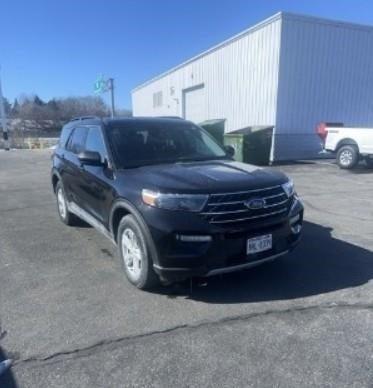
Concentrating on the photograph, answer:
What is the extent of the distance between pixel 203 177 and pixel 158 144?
120 centimetres

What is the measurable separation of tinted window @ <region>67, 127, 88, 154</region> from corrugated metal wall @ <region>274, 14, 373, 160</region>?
12147 mm

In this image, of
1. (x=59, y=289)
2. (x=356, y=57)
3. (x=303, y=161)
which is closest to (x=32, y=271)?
(x=59, y=289)

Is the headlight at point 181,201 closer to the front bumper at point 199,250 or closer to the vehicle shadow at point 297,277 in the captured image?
the front bumper at point 199,250

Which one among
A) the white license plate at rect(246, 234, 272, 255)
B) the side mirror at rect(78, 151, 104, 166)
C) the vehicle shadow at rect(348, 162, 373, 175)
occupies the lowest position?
the vehicle shadow at rect(348, 162, 373, 175)

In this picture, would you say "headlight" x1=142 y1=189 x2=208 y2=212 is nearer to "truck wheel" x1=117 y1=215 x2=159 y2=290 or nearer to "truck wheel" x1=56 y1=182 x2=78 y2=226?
"truck wheel" x1=117 y1=215 x2=159 y2=290

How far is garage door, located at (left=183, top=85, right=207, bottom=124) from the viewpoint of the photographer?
74.6ft

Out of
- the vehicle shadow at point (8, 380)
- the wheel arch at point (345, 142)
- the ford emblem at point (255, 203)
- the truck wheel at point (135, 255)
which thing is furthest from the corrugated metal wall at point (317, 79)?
the vehicle shadow at point (8, 380)

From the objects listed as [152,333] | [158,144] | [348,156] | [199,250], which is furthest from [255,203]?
[348,156]

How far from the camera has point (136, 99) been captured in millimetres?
37875

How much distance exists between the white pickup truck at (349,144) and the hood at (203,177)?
1004 centimetres

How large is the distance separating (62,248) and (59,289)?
4.43 ft

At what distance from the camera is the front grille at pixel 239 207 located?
327 centimetres

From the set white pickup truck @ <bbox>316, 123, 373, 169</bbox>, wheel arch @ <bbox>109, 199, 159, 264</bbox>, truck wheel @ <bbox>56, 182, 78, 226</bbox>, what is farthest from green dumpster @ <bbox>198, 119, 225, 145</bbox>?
wheel arch @ <bbox>109, 199, 159, 264</bbox>

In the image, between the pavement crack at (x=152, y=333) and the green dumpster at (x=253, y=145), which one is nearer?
the pavement crack at (x=152, y=333)
